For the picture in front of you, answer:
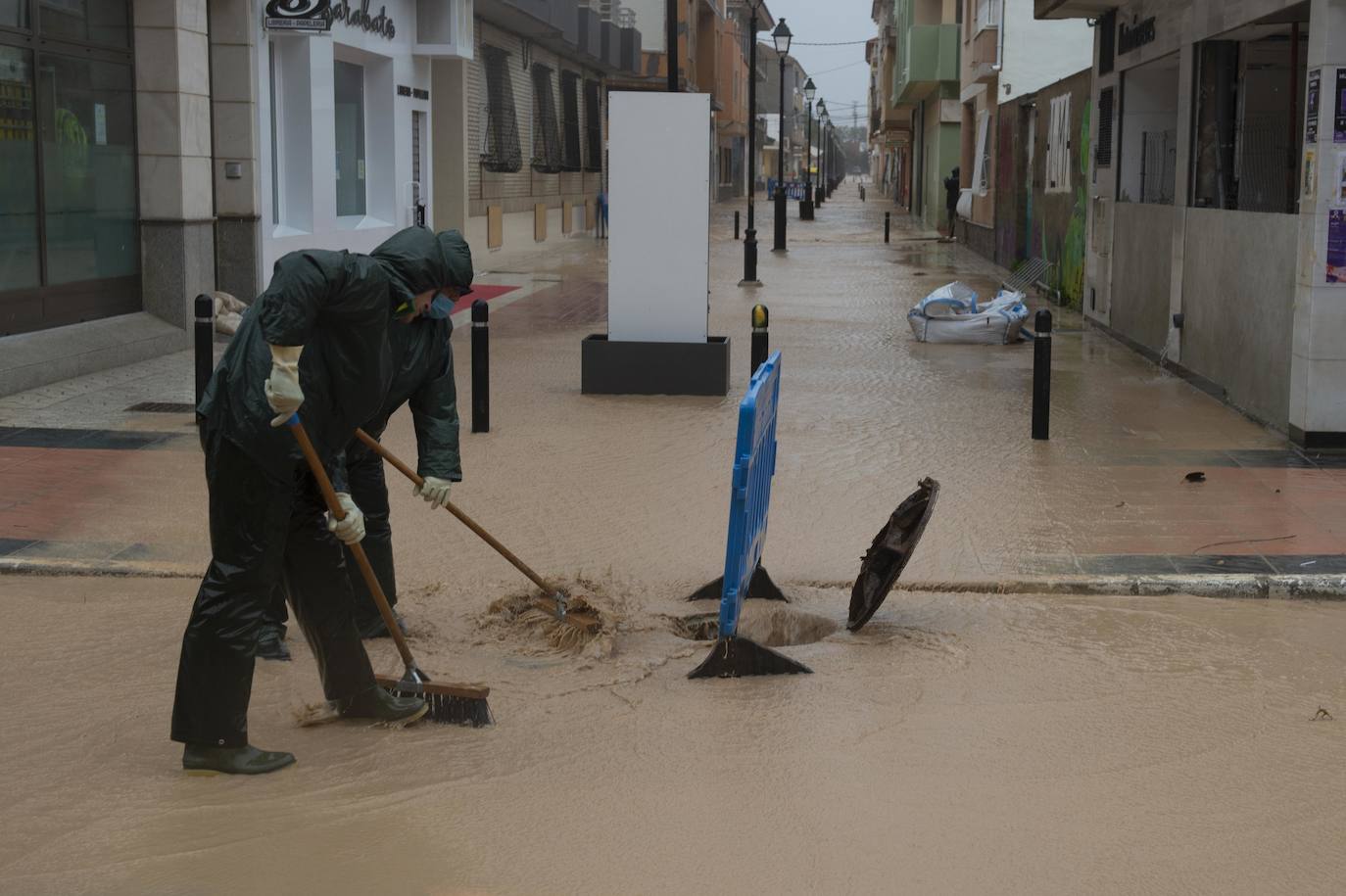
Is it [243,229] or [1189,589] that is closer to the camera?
[1189,589]

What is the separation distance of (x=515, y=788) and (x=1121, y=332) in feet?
45.4

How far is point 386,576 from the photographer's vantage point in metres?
6.38

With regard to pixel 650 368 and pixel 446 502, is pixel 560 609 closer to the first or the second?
pixel 446 502

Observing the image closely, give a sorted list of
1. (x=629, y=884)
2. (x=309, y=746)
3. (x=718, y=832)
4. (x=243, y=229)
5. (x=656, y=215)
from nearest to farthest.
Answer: (x=629, y=884)
(x=718, y=832)
(x=309, y=746)
(x=656, y=215)
(x=243, y=229)

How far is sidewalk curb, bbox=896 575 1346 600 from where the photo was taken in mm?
7195

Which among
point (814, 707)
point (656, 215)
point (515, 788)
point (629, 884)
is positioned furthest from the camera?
point (656, 215)

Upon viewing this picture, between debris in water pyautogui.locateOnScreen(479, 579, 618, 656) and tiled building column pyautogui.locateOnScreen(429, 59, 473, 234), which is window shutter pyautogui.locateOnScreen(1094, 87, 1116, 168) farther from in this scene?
debris in water pyautogui.locateOnScreen(479, 579, 618, 656)

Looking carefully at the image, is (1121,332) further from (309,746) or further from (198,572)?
(309,746)

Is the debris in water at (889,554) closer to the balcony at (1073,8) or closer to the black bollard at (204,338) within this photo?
the black bollard at (204,338)

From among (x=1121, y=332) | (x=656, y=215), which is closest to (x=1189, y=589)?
(x=656, y=215)

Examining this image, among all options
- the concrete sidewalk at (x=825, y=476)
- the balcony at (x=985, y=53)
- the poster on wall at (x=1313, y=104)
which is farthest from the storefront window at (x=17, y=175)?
the balcony at (x=985, y=53)

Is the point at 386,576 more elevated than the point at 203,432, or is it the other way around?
the point at 203,432

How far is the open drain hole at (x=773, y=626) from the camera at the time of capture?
6.59 metres

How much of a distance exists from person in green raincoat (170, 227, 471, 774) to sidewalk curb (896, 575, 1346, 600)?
3.07m
